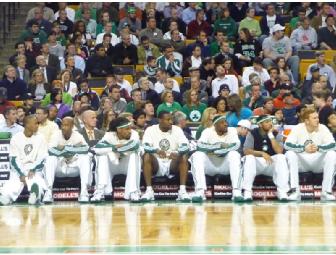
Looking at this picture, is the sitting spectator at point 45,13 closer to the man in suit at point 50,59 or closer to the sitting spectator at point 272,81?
the man in suit at point 50,59

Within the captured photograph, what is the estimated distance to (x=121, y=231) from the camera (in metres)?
13.0

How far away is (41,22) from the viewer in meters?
24.5

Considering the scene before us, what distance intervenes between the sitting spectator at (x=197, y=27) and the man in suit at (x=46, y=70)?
3.94m

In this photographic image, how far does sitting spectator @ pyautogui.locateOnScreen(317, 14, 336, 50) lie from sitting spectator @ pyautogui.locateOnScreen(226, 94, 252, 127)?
6.35m

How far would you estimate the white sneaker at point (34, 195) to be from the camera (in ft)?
54.1

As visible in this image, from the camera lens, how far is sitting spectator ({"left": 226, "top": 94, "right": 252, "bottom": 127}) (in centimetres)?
1827

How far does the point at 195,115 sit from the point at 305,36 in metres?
5.43

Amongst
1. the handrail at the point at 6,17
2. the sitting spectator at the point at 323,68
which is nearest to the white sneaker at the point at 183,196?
the sitting spectator at the point at 323,68

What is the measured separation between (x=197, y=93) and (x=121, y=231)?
24.6ft

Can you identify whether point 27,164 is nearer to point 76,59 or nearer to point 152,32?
point 76,59

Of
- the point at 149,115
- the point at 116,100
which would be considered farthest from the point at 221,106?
the point at 116,100

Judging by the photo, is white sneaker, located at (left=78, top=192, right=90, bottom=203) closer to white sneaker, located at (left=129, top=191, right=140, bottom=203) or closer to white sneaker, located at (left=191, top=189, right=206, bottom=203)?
white sneaker, located at (left=129, top=191, right=140, bottom=203)

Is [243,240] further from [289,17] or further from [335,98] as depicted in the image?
[289,17]

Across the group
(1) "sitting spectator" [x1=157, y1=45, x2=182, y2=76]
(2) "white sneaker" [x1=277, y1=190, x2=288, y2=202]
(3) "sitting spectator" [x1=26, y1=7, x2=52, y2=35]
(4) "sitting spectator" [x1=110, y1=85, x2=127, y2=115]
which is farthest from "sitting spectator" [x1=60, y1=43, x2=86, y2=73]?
(2) "white sneaker" [x1=277, y1=190, x2=288, y2=202]
